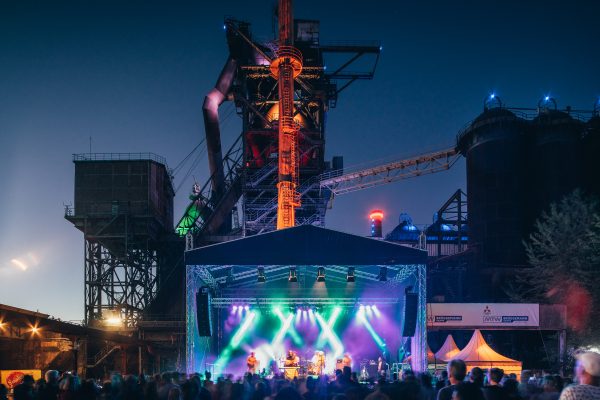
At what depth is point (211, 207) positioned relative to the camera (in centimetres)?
4406

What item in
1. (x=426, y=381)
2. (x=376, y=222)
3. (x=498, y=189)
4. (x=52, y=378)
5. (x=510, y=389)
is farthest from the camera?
(x=376, y=222)

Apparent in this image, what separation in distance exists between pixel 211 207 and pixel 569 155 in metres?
26.4

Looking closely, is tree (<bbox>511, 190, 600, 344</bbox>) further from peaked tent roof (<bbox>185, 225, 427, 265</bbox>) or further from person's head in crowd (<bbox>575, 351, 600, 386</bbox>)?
person's head in crowd (<bbox>575, 351, 600, 386</bbox>)

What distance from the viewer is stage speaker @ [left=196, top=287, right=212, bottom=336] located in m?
19.8

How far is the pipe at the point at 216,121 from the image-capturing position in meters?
42.5

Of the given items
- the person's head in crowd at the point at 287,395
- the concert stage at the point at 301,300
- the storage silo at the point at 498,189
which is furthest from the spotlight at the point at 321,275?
the storage silo at the point at 498,189

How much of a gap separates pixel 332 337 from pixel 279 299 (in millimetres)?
4010

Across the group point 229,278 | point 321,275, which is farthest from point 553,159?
point 229,278

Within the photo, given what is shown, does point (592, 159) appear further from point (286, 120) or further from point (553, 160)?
point (286, 120)

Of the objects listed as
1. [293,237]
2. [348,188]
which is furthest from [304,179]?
[293,237]

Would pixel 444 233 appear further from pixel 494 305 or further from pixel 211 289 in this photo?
pixel 211 289

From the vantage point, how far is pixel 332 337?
89.5 ft

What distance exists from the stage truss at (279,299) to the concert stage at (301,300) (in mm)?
43

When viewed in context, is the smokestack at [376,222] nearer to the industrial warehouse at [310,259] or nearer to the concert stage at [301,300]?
the industrial warehouse at [310,259]
